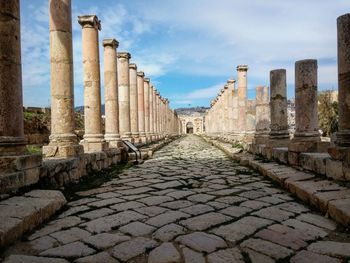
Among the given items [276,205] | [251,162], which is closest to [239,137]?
[251,162]

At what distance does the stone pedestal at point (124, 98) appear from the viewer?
1409 cm

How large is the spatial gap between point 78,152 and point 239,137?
13.0 meters

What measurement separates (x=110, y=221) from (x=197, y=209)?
119 cm

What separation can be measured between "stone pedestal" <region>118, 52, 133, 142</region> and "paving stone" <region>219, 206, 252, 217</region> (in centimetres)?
982

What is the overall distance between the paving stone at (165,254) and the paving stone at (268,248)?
652 millimetres

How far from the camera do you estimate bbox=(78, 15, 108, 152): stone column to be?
9.14 meters

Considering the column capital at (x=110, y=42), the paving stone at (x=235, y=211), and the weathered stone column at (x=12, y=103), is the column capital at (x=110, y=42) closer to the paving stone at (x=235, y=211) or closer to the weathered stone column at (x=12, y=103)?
the weathered stone column at (x=12, y=103)

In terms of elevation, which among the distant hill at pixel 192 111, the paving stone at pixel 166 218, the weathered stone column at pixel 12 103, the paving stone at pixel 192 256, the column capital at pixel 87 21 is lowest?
the paving stone at pixel 192 256

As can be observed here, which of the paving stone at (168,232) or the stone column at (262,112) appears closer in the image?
the paving stone at (168,232)

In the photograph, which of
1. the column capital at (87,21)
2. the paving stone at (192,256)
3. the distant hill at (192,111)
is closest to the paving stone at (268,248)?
the paving stone at (192,256)

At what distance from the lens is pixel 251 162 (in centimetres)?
912

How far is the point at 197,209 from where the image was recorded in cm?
457

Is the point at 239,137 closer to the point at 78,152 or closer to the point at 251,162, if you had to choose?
the point at 251,162

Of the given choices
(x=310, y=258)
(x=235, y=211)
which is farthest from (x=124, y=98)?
(x=310, y=258)
